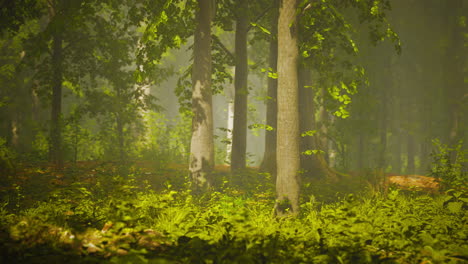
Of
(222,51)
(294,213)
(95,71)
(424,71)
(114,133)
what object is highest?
(424,71)

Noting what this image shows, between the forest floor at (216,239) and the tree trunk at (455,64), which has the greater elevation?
the tree trunk at (455,64)

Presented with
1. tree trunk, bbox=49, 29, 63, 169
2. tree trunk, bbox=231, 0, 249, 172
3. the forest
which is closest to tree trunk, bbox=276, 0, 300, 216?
the forest

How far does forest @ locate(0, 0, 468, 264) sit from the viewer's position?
3418 mm

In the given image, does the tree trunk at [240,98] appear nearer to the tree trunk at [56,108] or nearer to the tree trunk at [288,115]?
the tree trunk at [288,115]

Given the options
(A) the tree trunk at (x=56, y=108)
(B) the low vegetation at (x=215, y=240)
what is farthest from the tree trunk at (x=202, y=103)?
(A) the tree trunk at (x=56, y=108)

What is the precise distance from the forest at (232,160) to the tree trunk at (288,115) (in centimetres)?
2

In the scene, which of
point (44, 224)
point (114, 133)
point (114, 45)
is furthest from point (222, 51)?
point (44, 224)

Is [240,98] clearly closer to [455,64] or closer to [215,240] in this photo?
[215,240]

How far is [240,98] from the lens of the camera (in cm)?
1004

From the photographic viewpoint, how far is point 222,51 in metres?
10.5

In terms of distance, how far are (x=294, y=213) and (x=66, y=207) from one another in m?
4.15

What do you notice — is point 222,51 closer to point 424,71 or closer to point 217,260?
point 217,260

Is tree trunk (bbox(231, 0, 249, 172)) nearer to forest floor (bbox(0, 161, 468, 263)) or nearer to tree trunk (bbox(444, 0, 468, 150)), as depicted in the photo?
forest floor (bbox(0, 161, 468, 263))

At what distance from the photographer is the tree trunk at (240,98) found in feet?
32.2
